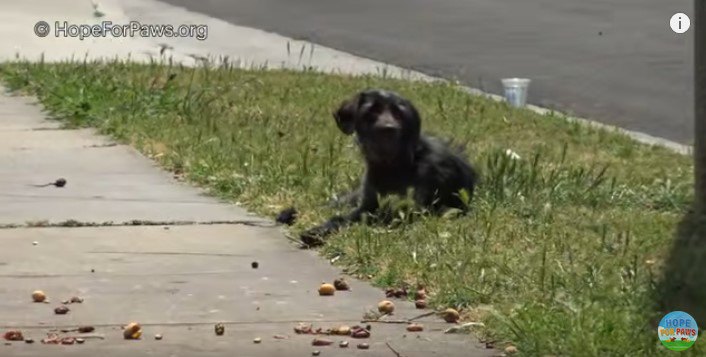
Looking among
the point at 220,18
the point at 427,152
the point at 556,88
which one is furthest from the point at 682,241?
the point at 220,18

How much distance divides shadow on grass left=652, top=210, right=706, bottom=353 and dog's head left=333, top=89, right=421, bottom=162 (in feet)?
5.03

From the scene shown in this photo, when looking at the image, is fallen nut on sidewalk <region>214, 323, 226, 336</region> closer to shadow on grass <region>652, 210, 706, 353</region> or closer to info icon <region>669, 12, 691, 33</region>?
shadow on grass <region>652, 210, 706, 353</region>

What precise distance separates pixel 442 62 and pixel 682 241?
26.7 ft

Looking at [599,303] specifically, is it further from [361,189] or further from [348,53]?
[348,53]

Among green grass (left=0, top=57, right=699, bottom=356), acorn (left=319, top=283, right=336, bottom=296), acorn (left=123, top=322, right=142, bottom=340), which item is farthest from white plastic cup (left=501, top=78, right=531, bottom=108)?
acorn (left=123, top=322, right=142, bottom=340)

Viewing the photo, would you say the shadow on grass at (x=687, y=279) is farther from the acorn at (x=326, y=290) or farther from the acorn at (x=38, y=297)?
the acorn at (x=38, y=297)

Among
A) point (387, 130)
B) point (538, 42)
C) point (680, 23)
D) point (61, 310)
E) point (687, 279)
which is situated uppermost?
point (680, 23)

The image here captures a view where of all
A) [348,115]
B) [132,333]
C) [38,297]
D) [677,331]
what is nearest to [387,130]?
[348,115]

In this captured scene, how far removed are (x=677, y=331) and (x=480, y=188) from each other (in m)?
3.21

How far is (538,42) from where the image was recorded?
16391mm

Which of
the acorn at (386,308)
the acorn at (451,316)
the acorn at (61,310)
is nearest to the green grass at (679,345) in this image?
the acorn at (451,316)

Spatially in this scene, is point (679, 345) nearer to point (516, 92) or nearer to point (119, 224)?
point (119, 224)

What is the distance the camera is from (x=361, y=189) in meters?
8.55

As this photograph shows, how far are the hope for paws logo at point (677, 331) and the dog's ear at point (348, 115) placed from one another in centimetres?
283
